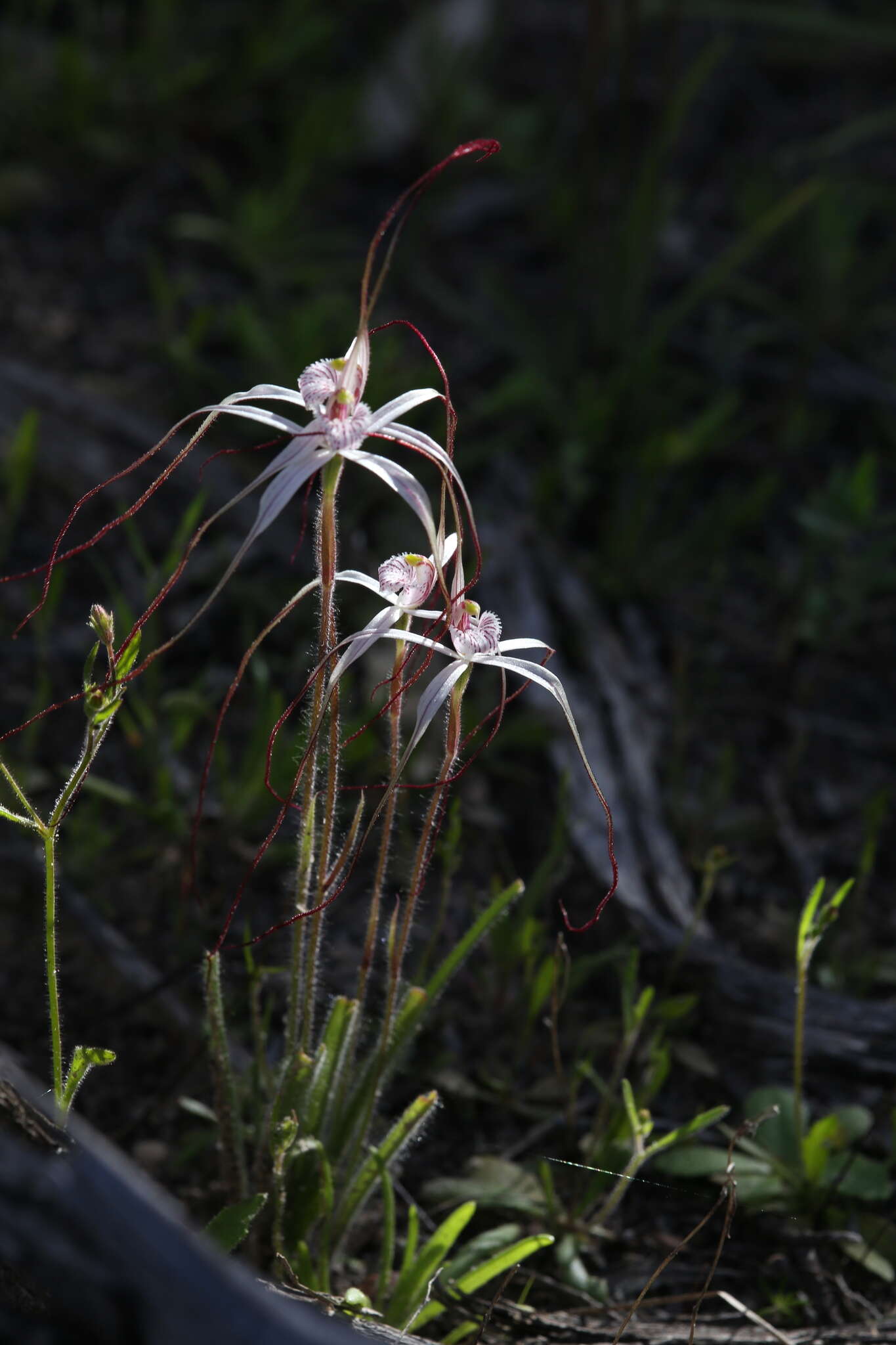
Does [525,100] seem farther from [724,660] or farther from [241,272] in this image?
[724,660]

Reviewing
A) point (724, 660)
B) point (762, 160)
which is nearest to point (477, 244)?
point (762, 160)

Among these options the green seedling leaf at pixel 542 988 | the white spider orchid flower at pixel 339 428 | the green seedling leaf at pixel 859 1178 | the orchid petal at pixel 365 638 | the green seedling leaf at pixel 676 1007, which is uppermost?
the white spider orchid flower at pixel 339 428

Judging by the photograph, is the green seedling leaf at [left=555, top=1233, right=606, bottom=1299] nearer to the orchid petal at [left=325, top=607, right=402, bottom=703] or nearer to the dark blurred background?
the dark blurred background

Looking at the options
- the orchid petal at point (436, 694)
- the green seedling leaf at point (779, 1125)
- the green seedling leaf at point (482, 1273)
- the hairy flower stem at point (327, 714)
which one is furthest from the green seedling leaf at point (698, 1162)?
the orchid petal at point (436, 694)

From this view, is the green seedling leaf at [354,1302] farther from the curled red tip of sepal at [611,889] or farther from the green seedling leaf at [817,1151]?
the green seedling leaf at [817,1151]

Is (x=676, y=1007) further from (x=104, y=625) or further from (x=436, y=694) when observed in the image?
(x=104, y=625)

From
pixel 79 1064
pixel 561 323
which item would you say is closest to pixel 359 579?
pixel 79 1064

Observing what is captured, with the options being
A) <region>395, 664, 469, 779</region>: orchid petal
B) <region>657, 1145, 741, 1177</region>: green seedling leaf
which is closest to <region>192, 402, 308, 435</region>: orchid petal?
<region>395, 664, 469, 779</region>: orchid petal
